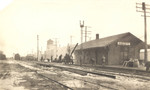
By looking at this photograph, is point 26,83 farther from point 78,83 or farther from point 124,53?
point 124,53

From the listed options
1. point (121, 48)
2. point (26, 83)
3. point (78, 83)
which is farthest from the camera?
point (121, 48)

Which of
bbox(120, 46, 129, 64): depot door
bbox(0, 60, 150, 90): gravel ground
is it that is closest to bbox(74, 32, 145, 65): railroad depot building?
bbox(120, 46, 129, 64): depot door

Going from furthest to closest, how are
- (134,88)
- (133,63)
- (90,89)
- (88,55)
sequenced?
(88,55)
(133,63)
(134,88)
(90,89)

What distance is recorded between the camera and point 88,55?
40.2m

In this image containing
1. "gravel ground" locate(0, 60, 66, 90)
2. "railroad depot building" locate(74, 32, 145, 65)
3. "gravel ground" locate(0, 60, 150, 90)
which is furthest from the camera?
"railroad depot building" locate(74, 32, 145, 65)

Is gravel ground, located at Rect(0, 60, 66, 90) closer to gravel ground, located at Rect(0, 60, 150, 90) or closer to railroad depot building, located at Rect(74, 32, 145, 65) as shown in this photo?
gravel ground, located at Rect(0, 60, 150, 90)

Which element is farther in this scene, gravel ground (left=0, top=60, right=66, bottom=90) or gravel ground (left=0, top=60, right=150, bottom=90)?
gravel ground (left=0, top=60, right=66, bottom=90)

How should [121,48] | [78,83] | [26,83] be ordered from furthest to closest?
[121,48] < [26,83] < [78,83]

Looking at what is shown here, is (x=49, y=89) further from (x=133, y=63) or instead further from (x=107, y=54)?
(x=107, y=54)

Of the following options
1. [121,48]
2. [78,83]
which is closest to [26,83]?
[78,83]

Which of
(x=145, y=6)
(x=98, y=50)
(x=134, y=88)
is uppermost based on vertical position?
(x=145, y=6)

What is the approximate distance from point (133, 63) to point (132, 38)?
26.1ft

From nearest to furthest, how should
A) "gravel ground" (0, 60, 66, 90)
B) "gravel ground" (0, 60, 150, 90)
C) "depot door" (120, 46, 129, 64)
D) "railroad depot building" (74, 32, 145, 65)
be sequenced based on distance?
"gravel ground" (0, 60, 150, 90) → "gravel ground" (0, 60, 66, 90) → "railroad depot building" (74, 32, 145, 65) → "depot door" (120, 46, 129, 64)

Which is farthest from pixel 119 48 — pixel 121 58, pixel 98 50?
pixel 98 50
